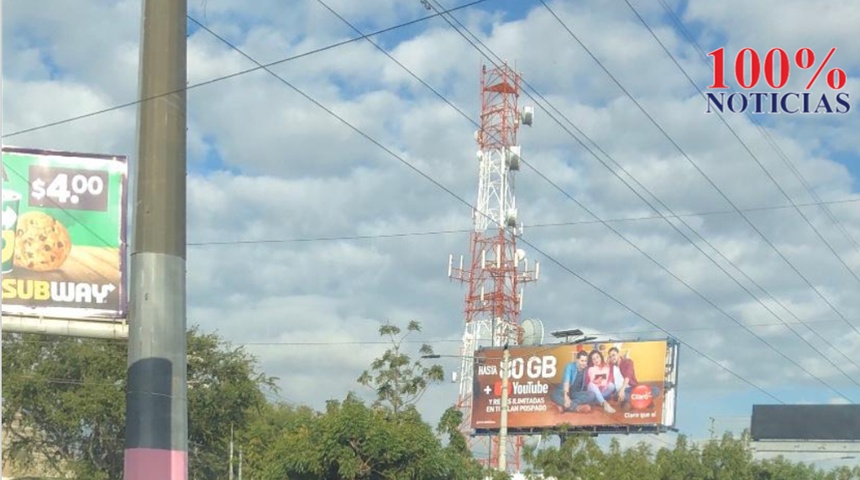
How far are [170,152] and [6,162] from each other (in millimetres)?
13022

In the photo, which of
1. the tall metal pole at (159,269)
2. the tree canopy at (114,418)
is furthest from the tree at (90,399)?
the tall metal pole at (159,269)

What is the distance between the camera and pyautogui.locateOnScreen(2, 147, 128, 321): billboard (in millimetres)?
24172

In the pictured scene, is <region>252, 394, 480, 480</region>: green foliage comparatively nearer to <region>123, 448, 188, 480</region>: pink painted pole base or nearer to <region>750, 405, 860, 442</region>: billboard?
<region>123, 448, 188, 480</region>: pink painted pole base

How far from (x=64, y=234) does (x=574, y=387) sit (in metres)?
48.9

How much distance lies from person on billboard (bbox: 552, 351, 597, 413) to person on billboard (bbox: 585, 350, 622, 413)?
41 cm

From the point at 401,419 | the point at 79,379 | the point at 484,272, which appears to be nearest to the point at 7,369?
the point at 79,379

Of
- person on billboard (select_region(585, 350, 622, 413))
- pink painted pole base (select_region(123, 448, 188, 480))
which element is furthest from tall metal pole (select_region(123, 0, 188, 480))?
person on billboard (select_region(585, 350, 622, 413))

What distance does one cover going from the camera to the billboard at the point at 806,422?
282 feet

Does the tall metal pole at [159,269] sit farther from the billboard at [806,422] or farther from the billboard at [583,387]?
the billboard at [806,422]

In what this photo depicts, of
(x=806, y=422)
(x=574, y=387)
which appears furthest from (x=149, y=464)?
(x=806, y=422)

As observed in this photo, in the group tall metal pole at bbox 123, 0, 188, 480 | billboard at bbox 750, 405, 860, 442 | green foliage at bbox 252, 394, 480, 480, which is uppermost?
tall metal pole at bbox 123, 0, 188, 480

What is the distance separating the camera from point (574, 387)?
2758 inches

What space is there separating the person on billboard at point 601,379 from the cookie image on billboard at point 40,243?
4800 cm

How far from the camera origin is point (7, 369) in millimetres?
46062
